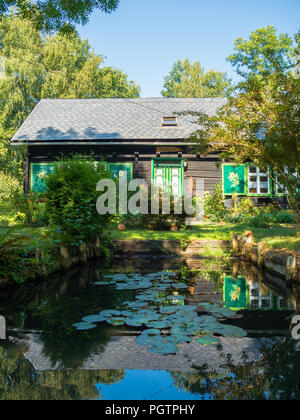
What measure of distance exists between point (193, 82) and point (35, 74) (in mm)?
19135

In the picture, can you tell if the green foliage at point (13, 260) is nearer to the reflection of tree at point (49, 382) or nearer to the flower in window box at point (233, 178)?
the reflection of tree at point (49, 382)

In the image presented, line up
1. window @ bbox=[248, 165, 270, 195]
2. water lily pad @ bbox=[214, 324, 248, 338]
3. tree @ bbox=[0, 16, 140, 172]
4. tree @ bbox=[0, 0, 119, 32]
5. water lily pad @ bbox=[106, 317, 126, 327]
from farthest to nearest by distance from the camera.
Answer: tree @ bbox=[0, 16, 140, 172] < window @ bbox=[248, 165, 270, 195] < tree @ bbox=[0, 0, 119, 32] < water lily pad @ bbox=[106, 317, 126, 327] < water lily pad @ bbox=[214, 324, 248, 338]

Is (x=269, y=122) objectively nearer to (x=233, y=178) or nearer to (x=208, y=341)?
(x=208, y=341)

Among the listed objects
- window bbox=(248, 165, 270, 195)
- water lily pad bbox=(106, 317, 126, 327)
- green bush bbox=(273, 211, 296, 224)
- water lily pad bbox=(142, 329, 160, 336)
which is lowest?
water lily pad bbox=(142, 329, 160, 336)

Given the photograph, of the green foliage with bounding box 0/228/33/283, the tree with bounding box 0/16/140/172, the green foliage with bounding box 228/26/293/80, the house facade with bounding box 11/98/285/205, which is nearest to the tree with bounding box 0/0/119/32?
the house facade with bounding box 11/98/285/205

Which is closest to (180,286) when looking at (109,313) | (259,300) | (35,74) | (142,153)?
(259,300)

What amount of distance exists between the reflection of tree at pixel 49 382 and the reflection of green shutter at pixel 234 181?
512 inches

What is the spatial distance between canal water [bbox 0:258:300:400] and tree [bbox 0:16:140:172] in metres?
20.1

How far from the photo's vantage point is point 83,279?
17.8ft

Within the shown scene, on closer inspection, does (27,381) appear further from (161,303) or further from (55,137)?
Result: (55,137)

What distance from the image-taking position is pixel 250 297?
4.33 meters

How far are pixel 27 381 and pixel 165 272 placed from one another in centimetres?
391

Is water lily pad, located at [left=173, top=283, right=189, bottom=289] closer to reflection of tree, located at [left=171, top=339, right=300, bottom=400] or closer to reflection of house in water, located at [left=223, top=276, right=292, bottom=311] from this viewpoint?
reflection of house in water, located at [left=223, top=276, right=292, bottom=311]

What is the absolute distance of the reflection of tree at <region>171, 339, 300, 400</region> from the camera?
6.56 feet
